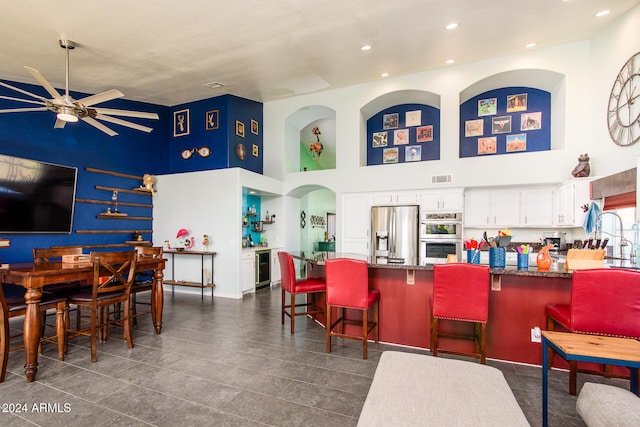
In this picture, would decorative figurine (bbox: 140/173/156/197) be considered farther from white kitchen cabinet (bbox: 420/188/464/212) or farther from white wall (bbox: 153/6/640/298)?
white kitchen cabinet (bbox: 420/188/464/212)

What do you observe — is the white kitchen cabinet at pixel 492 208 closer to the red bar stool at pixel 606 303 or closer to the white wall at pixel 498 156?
the white wall at pixel 498 156

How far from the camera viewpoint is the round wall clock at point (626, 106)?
3920mm

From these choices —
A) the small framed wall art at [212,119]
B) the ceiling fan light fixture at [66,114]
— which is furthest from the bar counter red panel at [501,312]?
the small framed wall art at [212,119]

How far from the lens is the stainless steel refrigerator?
601cm

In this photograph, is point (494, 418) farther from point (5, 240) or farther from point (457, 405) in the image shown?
point (5, 240)

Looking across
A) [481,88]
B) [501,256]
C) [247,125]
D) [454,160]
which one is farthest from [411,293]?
[247,125]

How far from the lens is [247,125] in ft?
22.5

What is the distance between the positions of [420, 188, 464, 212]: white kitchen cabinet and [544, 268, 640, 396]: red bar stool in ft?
11.7

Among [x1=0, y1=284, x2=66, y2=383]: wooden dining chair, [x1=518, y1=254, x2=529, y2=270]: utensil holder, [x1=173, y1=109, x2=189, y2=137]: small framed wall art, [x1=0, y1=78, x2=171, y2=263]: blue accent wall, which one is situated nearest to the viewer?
[x1=0, y1=284, x2=66, y2=383]: wooden dining chair

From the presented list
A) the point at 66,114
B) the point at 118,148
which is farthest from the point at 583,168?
the point at 118,148

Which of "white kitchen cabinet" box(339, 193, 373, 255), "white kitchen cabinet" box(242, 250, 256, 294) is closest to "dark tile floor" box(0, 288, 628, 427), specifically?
"white kitchen cabinet" box(242, 250, 256, 294)

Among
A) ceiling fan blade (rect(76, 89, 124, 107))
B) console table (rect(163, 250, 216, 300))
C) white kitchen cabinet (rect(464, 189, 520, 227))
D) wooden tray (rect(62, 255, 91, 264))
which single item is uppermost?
ceiling fan blade (rect(76, 89, 124, 107))

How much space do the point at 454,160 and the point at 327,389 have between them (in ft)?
15.9

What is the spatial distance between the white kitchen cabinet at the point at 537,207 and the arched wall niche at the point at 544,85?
2.73 feet
